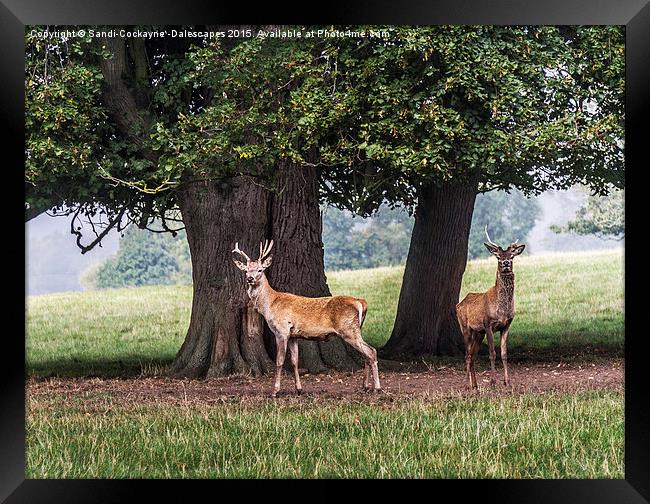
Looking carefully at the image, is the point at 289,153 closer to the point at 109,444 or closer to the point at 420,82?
the point at 420,82

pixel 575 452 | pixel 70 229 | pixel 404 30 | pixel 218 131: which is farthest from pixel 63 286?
pixel 575 452

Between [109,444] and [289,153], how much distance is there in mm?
3651

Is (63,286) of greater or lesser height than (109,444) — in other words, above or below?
above

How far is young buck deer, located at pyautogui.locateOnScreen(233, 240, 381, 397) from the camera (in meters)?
11.3

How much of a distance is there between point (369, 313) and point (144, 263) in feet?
15.3

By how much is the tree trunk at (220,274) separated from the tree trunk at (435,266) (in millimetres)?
2634

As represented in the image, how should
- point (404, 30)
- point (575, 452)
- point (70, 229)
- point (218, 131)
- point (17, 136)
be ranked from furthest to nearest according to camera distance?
point (70, 229) → point (218, 131) → point (404, 30) → point (575, 452) → point (17, 136)

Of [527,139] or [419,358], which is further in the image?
[419,358]

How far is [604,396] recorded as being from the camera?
11.3 m

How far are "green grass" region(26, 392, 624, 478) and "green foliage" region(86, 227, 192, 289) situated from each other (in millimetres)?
5664

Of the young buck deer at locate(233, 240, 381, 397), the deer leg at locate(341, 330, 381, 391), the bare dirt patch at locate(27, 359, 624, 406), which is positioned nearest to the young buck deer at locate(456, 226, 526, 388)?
the bare dirt patch at locate(27, 359, 624, 406)

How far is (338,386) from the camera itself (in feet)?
39.1

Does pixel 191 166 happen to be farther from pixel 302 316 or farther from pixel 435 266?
pixel 435 266

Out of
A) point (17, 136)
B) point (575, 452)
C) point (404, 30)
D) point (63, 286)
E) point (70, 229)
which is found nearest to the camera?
point (17, 136)
